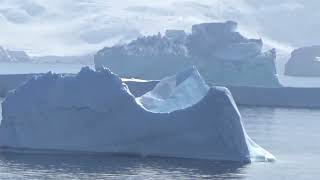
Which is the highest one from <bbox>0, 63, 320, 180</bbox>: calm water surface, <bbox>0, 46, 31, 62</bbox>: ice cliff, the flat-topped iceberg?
<bbox>0, 46, 31, 62</bbox>: ice cliff

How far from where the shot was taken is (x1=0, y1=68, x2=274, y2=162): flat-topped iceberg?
1192 inches

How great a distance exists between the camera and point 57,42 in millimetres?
119125

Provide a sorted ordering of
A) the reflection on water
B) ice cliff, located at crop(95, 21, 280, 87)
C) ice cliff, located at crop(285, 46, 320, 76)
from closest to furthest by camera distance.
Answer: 1. the reflection on water
2. ice cliff, located at crop(95, 21, 280, 87)
3. ice cliff, located at crop(285, 46, 320, 76)

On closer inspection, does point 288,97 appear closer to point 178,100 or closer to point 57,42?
point 178,100

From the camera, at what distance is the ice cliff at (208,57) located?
53094mm

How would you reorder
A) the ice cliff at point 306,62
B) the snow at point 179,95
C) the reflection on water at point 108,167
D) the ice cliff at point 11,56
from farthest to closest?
the ice cliff at point 11,56, the ice cliff at point 306,62, the snow at point 179,95, the reflection on water at point 108,167

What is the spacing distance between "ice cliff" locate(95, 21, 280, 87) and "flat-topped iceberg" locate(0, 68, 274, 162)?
21.0 meters

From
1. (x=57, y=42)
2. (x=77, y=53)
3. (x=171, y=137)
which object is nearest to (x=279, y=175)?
(x=171, y=137)

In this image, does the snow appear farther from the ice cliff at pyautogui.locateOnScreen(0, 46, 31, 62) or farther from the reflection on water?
the ice cliff at pyautogui.locateOnScreen(0, 46, 31, 62)

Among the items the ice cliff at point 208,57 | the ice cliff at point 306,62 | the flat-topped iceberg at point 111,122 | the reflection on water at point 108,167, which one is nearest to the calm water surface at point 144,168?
the reflection on water at point 108,167

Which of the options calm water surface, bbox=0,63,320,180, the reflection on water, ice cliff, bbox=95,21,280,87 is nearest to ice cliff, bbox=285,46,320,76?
ice cliff, bbox=95,21,280,87

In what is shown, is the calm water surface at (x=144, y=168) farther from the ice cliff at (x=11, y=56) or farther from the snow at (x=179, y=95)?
the ice cliff at (x=11, y=56)

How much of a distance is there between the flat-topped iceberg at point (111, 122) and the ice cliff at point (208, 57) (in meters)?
21.0

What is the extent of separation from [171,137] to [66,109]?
2660 millimetres
